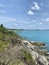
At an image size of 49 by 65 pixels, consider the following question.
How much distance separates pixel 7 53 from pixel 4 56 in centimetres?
57

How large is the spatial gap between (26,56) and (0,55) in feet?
6.10

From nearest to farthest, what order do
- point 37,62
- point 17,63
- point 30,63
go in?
point 17,63 < point 30,63 < point 37,62

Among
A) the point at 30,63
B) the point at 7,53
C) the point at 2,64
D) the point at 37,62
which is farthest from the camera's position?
the point at 37,62

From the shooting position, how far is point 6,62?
8867mm

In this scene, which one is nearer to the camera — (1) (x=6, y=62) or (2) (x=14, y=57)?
(1) (x=6, y=62)

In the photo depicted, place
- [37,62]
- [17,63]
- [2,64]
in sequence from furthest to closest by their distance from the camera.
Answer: [37,62] < [17,63] < [2,64]

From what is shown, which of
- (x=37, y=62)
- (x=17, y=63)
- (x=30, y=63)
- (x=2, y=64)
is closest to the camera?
(x=2, y=64)

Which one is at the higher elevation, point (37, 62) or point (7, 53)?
point (7, 53)

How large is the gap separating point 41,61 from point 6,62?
3810 mm

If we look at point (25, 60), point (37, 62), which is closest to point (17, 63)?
point (25, 60)

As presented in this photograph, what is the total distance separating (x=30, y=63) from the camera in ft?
35.0

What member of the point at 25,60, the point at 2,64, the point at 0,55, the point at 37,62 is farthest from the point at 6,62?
→ the point at 37,62

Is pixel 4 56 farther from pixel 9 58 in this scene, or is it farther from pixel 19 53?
pixel 19 53

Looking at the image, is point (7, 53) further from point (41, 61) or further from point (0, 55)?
point (41, 61)
